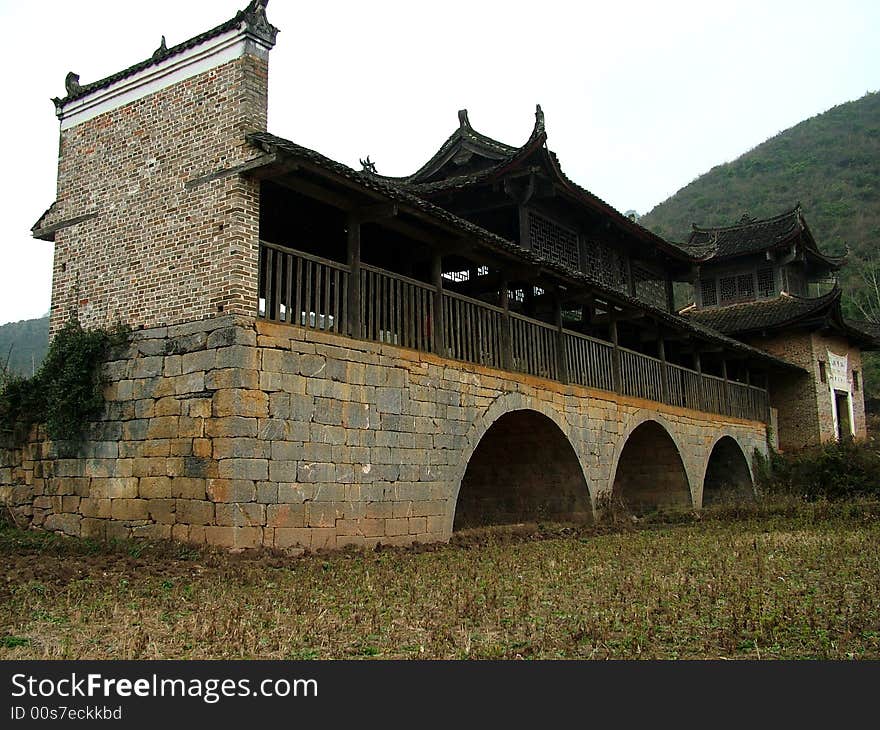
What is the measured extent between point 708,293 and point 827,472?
29.4 ft

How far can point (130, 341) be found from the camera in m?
10.2

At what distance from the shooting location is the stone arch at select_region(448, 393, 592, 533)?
561 inches

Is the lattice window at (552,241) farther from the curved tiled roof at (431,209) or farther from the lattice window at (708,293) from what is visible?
the lattice window at (708,293)

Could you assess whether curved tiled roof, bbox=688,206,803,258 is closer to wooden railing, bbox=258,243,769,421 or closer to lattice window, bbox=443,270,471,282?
wooden railing, bbox=258,243,769,421

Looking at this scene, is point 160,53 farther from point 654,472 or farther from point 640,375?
point 654,472

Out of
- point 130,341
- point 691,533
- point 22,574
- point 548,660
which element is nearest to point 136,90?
point 130,341

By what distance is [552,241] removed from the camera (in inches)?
678

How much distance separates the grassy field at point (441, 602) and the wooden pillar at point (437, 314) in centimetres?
277

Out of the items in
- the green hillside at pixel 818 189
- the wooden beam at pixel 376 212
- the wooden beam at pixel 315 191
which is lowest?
the wooden beam at pixel 376 212

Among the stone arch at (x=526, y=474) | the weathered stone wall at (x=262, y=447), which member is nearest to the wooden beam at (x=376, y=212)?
the weathered stone wall at (x=262, y=447)

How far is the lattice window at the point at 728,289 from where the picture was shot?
2862cm

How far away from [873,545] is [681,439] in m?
8.11

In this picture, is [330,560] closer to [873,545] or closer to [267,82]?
[267,82]

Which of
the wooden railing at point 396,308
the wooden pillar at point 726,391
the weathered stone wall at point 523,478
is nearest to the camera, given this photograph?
the wooden railing at point 396,308
